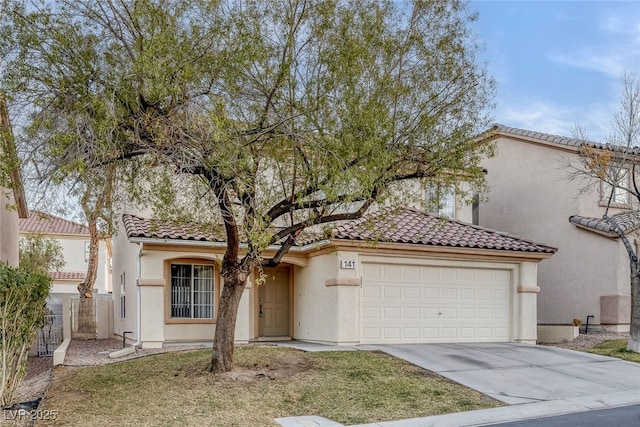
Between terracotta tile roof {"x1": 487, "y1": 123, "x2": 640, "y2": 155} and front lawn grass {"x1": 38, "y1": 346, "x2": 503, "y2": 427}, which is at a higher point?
terracotta tile roof {"x1": 487, "y1": 123, "x2": 640, "y2": 155}

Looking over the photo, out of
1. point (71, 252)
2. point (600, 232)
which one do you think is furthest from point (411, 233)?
point (71, 252)

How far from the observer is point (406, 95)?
11.4 m

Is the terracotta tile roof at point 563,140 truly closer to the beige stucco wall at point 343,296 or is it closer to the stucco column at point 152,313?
the beige stucco wall at point 343,296

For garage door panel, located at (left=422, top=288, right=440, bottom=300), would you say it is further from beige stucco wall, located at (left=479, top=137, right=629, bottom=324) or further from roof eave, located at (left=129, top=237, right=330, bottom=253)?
A: beige stucco wall, located at (left=479, top=137, right=629, bottom=324)

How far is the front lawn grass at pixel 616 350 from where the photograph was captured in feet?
47.2

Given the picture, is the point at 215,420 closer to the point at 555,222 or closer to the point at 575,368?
the point at 575,368

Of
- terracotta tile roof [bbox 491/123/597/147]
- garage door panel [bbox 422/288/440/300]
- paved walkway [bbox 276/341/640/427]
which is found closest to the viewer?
paved walkway [bbox 276/341/640/427]

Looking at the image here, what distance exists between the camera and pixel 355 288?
1563 cm

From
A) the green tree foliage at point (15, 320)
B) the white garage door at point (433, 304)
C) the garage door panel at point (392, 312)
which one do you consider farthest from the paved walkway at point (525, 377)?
the green tree foliage at point (15, 320)

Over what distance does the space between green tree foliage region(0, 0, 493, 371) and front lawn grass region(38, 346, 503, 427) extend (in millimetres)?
1021

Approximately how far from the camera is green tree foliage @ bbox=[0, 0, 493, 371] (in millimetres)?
8945

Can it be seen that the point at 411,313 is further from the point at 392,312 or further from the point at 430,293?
the point at 430,293

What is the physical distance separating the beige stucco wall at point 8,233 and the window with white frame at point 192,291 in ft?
14.8

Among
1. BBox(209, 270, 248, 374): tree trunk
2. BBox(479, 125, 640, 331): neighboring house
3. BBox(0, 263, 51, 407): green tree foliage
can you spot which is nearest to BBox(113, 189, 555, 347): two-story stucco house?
BBox(479, 125, 640, 331): neighboring house
